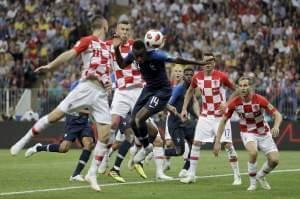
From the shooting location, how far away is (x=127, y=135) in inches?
709

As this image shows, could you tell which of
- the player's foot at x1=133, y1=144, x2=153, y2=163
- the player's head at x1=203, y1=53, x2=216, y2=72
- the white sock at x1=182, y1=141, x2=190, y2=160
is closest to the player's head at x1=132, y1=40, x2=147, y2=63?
the player's head at x1=203, y1=53, x2=216, y2=72

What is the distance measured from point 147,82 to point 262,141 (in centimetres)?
227

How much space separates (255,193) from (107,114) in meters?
2.74

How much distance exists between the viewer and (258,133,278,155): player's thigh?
612 inches

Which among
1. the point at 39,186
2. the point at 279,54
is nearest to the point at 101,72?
the point at 39,186

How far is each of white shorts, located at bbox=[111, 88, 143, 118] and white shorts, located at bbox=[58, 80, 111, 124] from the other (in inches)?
119

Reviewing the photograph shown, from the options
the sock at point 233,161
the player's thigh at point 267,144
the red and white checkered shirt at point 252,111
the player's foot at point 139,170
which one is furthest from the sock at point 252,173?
the player's foot at point 139,170

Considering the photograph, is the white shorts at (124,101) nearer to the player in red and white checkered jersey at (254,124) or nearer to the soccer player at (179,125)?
the soccer player at (179,125)

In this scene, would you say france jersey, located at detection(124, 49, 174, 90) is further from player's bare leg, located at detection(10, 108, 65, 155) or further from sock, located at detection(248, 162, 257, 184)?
sock, located at detection(248, 162, 257, 184)

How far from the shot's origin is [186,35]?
3553cm

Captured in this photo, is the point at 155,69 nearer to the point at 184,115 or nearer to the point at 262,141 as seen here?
the point at 262,141

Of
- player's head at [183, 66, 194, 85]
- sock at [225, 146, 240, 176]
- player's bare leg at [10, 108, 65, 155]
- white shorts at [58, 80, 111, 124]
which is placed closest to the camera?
player's bare leg at [10, 108, 65, 155]

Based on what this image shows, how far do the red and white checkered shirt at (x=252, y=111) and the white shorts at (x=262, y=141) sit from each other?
0.23ft

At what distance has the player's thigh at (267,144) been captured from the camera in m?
15.6
